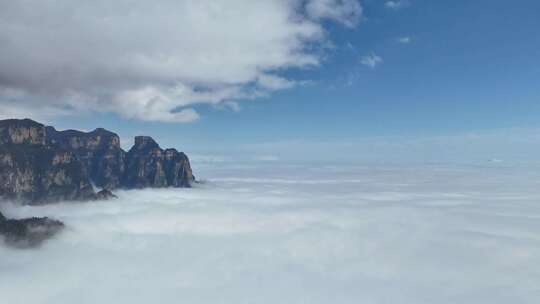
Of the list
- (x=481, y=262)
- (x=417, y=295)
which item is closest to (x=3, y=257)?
(x=417, y=295)

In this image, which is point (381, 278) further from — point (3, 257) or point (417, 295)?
point (3, 257)

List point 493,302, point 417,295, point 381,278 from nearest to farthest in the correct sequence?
point 493,302 → point 417,295 → point 381,278

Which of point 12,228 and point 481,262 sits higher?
point 12,228

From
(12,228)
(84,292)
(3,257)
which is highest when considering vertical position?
(12,228)

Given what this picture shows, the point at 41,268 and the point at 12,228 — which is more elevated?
the point at 12,228

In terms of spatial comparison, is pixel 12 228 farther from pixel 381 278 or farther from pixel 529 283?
pixel 529 283

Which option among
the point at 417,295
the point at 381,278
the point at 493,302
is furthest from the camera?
the point at 381,278

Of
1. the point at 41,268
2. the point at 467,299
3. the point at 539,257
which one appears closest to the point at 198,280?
the point at 41,268

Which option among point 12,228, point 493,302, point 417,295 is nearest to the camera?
point 493,302

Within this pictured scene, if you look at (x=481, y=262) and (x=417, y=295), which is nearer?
(x=417, y=295)
